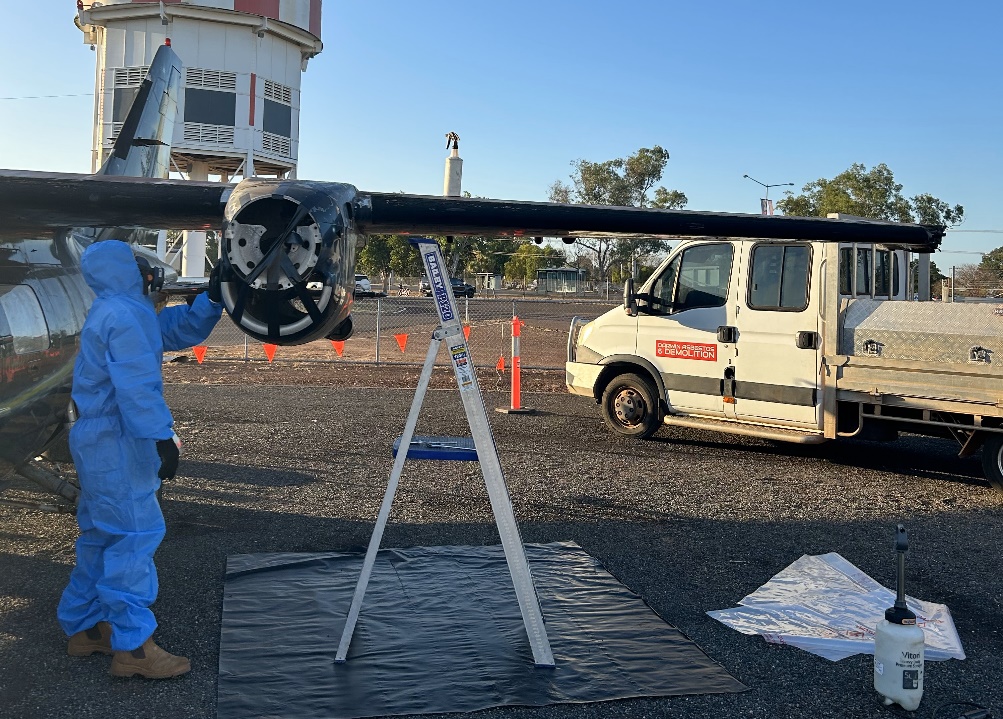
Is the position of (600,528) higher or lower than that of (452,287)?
lower

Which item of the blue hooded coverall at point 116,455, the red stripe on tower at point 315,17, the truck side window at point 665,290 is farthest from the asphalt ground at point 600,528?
the red stripe on tower at point 315,17

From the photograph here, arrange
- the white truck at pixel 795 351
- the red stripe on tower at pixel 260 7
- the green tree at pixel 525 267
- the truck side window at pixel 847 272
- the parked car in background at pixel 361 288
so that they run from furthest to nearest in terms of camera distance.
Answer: the green tree at pixel 525 267 → the red stripe on tower at pixel 260 7 → the truck side window at pixel 847 272 → the white truck at pixel 795 351 → the parked car in background at pixel 361 288

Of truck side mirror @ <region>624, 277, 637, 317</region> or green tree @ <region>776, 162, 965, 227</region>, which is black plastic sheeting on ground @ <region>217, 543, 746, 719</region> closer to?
truck side mirror @ <region>624, 277, 637, 317</region>

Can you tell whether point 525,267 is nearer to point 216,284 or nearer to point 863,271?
point 863,271

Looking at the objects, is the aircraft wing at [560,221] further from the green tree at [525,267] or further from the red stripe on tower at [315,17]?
the green tree at [525,267]

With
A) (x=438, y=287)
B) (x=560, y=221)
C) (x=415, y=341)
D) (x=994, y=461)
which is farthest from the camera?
(x=415, y=341)

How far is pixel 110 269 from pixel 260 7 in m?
29.8

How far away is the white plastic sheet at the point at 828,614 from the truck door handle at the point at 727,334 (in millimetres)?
4080

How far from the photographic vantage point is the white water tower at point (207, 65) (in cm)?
3061

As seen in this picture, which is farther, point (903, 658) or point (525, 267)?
point (525, 267)

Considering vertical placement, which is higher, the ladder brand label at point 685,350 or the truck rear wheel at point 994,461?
the ladder brand label at point 685,350

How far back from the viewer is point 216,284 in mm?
4547

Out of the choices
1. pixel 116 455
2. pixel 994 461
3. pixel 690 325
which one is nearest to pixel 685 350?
pixel 690 325

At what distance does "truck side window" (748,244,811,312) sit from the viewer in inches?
365
